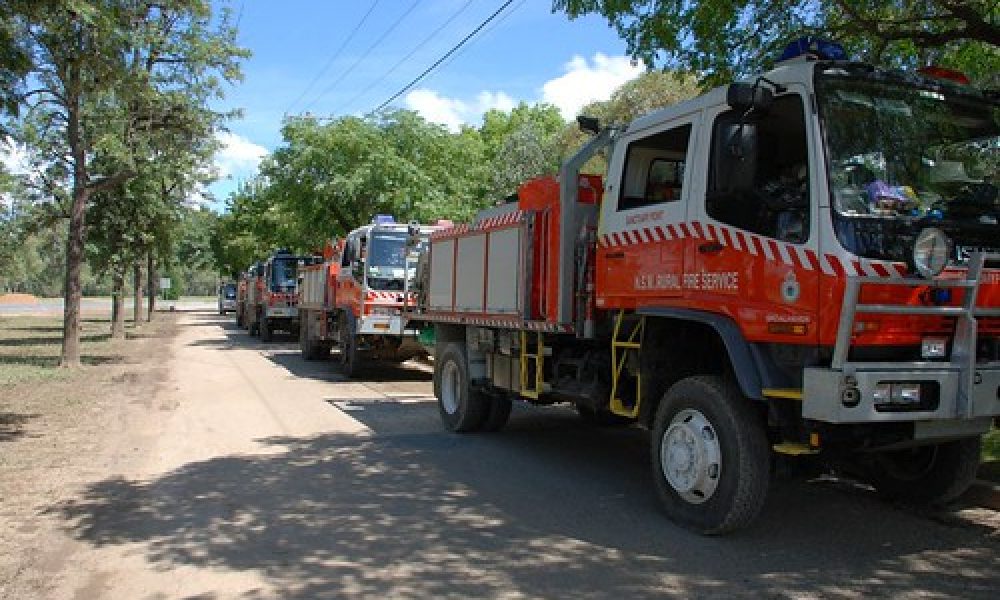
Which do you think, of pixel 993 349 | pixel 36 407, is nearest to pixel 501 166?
pixel 36 407

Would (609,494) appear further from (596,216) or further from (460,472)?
(596,216)

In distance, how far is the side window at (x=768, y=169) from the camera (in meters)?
5.10

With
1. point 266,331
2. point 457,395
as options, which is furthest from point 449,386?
point 266,331

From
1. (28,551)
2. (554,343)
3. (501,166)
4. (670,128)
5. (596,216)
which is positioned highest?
(501,166)

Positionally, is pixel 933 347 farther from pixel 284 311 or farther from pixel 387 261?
pixel 284 311

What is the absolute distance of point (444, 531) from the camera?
580 cm

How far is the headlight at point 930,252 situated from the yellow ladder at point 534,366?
3.77 m

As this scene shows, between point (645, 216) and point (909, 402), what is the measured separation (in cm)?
235

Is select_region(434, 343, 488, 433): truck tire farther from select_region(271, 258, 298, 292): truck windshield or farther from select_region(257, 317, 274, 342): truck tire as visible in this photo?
select_region(257, 317, 274, 342): truck tire

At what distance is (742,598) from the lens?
14.8ft

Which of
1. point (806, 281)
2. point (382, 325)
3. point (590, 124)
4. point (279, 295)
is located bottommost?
point (382, 325)

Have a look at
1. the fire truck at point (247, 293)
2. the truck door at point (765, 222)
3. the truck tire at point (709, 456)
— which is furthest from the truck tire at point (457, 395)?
the fire truck at point (247, 293)

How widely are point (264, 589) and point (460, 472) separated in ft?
10.4

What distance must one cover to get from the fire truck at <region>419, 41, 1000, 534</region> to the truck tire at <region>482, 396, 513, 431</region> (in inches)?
123
